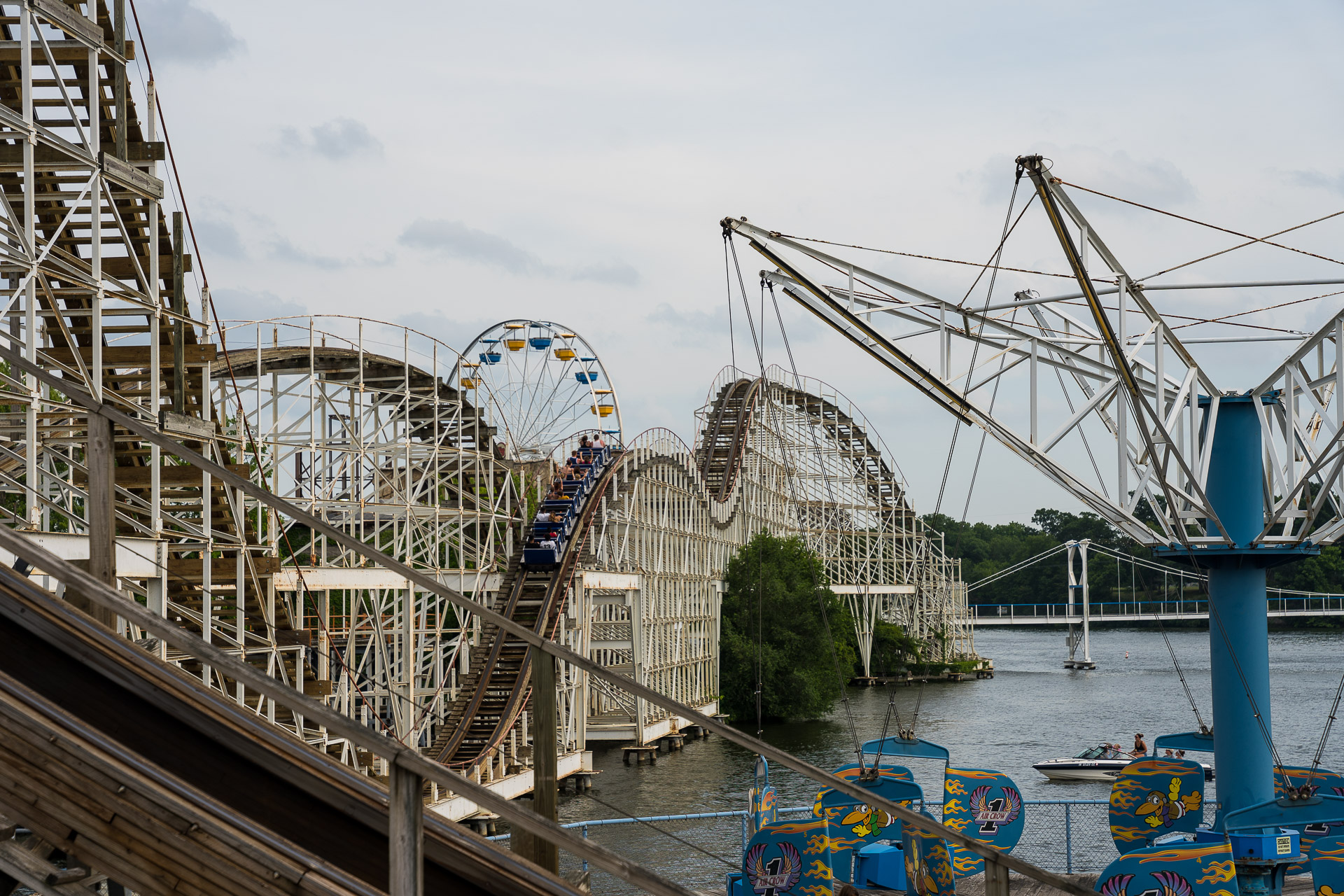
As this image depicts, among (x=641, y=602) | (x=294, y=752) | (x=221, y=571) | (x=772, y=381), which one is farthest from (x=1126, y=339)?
(x=772, y=381)

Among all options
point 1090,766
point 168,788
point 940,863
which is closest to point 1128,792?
point 940,863

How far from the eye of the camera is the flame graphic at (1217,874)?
6926mm

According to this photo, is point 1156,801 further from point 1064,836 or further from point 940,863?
point 1064,836

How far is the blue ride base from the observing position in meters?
10.2

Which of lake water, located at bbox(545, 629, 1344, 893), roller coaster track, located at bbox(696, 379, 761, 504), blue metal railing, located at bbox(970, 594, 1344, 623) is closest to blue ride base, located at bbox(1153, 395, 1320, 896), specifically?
lake water, located at bbox(545, 629, 1344, 893)

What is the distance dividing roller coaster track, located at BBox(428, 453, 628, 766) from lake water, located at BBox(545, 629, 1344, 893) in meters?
2.17

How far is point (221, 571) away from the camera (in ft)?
48.8

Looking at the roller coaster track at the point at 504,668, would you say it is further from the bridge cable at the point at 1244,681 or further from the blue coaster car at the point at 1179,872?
the blue coaster car at the point at 1179,872

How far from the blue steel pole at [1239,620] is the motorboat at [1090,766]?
15657 millimetres

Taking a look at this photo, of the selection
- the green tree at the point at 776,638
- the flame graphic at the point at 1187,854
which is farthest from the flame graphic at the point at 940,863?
the green tree at the point at 776,638

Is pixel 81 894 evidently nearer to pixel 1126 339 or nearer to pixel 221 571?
pixel 1126 339

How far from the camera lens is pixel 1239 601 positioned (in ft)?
34.3

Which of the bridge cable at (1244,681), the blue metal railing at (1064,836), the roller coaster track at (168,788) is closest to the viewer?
the roller coaster track at (168,788)

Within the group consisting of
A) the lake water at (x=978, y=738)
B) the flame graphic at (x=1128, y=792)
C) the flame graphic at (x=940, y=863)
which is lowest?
the lake water at (x=978, y=738)
